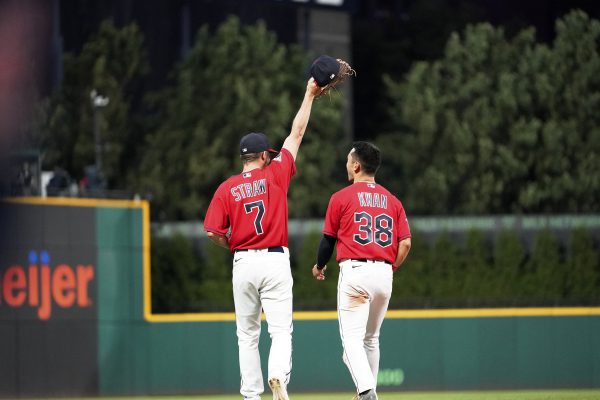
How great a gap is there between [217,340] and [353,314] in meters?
7.80

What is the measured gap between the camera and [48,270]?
1513 cm

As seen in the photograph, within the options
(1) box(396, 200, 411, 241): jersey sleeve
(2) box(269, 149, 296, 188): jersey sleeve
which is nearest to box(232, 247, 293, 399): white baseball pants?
(2) box(269, 149, 296, 188): jersey sleeve

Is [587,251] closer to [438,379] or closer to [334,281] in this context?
[334,281]

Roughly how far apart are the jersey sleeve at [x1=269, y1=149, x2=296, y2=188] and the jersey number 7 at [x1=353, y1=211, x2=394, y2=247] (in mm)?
527

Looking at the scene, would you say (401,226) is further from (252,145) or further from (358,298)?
(252,145)

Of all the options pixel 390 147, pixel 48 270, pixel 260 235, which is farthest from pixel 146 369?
pixel 390 147

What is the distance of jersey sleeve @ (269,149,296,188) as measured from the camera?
8539 mm

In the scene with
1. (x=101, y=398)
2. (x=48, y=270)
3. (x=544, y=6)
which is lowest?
(x=101, y=398)

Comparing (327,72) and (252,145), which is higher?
(327,72)

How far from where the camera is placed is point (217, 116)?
3706 centimetres

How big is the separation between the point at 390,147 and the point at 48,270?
26875mm

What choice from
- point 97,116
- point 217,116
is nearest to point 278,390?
point 97,116

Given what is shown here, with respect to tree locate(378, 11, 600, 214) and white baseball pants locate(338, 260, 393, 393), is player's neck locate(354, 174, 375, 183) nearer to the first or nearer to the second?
white baseball pants locate(338, 260, 393, 393)

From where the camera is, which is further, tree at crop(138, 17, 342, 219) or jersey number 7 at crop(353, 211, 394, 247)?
tree at crop(138, 17, 342, 219)
